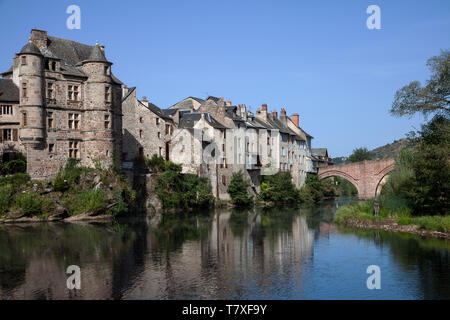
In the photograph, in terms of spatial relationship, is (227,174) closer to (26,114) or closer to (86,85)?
(86,85)

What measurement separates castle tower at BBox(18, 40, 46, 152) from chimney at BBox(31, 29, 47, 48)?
54.6 inches

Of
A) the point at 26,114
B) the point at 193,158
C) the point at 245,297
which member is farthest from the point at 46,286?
the point at 193,158

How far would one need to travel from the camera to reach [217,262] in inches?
953

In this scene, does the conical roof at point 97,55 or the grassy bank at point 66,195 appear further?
the conical roof at point 97,55

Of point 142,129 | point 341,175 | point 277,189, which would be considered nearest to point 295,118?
point 341,175

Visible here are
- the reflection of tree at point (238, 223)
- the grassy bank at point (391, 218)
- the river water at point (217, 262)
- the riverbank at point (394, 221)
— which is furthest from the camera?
the reflection of tree at point (238, 223)

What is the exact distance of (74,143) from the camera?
153 ft

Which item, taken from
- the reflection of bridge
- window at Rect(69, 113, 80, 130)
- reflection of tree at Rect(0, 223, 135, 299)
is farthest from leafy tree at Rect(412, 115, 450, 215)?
the reflection of bridge

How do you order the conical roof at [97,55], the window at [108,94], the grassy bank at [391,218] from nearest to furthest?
the grassy bank at [391,218]
the conical roof at [97,55]
the window at [108,94]

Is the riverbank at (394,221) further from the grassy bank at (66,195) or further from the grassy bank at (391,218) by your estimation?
the grassy bank at (66,195)

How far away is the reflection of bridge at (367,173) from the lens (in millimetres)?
73750

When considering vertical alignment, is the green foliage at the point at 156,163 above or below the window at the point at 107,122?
below

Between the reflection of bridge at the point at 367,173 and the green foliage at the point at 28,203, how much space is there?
1923 inches

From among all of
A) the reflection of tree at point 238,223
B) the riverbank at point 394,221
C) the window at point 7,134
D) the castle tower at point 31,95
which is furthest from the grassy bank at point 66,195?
the riverbank at point 394,221
